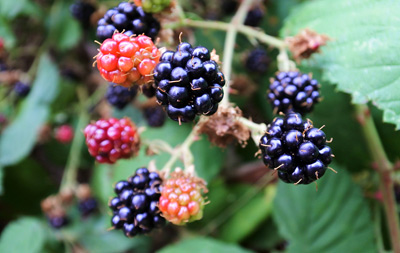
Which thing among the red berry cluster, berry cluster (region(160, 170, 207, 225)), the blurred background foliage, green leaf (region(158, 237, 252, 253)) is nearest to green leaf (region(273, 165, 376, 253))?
the blurred background foliage

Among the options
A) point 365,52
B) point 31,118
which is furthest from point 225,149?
point 31,118

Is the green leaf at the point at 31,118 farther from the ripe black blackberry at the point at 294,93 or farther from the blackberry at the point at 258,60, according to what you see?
the ripe black blackberry at the point at 294,93

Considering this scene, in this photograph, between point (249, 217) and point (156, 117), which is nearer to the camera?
point (156, 117)

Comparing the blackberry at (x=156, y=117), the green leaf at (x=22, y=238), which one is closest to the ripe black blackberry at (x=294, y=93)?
the blackberry at (x=156, y=117)

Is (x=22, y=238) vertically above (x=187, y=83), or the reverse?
(x=187, y=83)

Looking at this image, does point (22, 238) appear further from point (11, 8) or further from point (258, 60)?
point (258, 60)

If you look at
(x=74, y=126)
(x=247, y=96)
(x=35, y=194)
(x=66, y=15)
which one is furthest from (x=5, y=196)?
(x=247, y=96)

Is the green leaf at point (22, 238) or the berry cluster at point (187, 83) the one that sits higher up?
the berry cluster at point (187, 83)

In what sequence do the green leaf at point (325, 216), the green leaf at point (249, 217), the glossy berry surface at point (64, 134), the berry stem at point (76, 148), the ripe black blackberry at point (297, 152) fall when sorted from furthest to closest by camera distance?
1. the glossy berry surface at point (64, 134)
2. the berry stem at point (76, 148)
3. the green leaf at point (249, 217)
4. the green leaf at point (325, 216)
5. the ripe black blackberry at point (297, 152)
